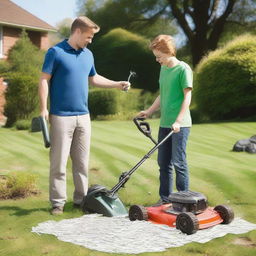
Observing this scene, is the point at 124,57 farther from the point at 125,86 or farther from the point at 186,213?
the point at 186,213

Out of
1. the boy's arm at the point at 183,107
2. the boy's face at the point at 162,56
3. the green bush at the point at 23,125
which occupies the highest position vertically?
the boy's face at the point at 162,56

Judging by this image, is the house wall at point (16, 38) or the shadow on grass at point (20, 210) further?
the house wall at point (16, 38)

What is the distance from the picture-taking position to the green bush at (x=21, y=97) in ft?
52.2

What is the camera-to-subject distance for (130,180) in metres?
7.51

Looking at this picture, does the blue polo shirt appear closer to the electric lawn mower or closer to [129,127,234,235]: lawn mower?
the electric lawn mower

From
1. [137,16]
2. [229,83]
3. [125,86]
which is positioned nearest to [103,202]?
[125,86]

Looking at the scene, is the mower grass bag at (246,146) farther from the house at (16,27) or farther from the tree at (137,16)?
the tree at (137,16)

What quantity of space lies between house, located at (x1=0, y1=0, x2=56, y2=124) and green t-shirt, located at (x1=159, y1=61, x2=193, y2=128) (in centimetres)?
2116

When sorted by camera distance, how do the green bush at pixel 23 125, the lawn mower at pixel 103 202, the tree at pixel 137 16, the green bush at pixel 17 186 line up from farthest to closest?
the tree at pixel 137 16 < the green bush at pixel 23 125 < the green bush at pixel 17 186 < the lawn mower at pixel 103 202

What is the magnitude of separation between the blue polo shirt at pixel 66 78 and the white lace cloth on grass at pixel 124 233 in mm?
1194

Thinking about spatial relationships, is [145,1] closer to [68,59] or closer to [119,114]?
[119,114]

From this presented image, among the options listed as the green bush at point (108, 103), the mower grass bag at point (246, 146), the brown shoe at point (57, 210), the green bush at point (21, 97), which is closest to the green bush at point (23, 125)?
the green bush at point (21, 97)

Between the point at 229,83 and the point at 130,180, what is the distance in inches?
347

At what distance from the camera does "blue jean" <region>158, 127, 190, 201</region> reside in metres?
5.66
